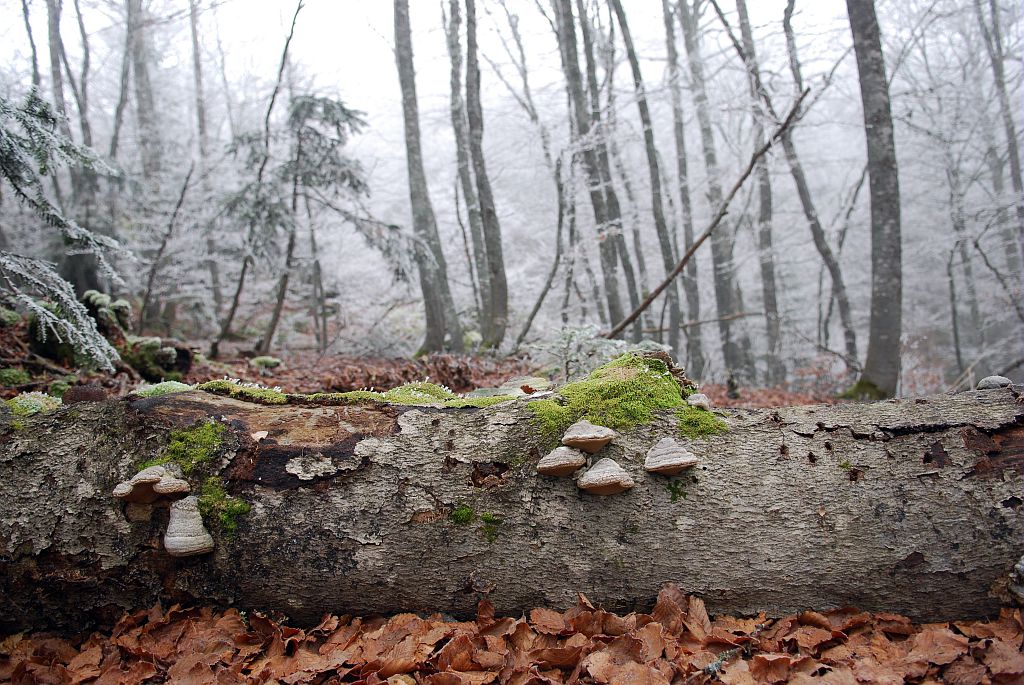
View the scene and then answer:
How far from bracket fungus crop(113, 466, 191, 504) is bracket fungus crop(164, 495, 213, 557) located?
0.21 feet

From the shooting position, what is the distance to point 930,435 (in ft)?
7.78

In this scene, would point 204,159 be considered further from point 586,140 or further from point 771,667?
point 771,667

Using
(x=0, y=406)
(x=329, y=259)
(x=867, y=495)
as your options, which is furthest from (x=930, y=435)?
(x=329, y=259)

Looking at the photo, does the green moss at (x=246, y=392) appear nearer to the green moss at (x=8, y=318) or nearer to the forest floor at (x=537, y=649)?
the forest floor at (x=537, y=649)

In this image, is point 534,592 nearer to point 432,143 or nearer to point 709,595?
point 709,595

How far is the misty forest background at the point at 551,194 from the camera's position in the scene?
893cm

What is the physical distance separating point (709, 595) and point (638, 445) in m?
0.65

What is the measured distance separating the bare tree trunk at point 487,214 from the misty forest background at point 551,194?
0.06 metres

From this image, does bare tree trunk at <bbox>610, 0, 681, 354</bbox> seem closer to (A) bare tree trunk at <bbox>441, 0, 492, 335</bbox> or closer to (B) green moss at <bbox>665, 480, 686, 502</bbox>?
(A) bare tree trunk at <bbox>441, 0, 492, 335</bbox>

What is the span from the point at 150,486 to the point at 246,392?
676 mm

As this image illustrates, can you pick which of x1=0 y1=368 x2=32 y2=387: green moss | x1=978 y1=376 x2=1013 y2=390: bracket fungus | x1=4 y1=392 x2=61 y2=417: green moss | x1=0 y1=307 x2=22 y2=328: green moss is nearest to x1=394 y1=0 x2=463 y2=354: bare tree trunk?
x1=0 y1=307 x2=22 y2=328: green moss

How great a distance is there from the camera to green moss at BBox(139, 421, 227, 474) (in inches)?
99.7

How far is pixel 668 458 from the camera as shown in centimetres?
236

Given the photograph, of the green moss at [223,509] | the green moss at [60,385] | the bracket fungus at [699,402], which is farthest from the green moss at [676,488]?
the green moss at [60,385]
